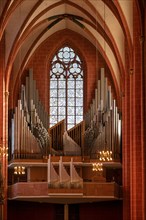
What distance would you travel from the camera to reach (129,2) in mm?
44312

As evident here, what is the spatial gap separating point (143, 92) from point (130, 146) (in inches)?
405

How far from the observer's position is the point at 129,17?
1759 inches

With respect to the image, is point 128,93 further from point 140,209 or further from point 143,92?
point 143,92

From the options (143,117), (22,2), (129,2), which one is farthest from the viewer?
(22,2)

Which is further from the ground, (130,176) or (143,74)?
(143,74)

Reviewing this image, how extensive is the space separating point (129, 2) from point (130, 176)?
10894 millimetres

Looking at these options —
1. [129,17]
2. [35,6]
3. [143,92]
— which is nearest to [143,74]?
[143,92]

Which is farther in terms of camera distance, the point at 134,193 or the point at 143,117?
the point at 134,193

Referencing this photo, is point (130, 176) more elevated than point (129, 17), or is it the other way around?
point (129, 17)

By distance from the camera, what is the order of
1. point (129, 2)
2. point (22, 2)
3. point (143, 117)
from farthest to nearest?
point (22, 2) → point (129, 2) → point (143, 117)

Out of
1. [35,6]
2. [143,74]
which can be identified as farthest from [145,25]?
[35,6]

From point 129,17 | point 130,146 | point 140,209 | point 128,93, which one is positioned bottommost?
point 140,209

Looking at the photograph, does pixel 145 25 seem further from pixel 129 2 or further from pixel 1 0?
pixel 1 0

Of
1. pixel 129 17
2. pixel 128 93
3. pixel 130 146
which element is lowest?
pixel 130 146
